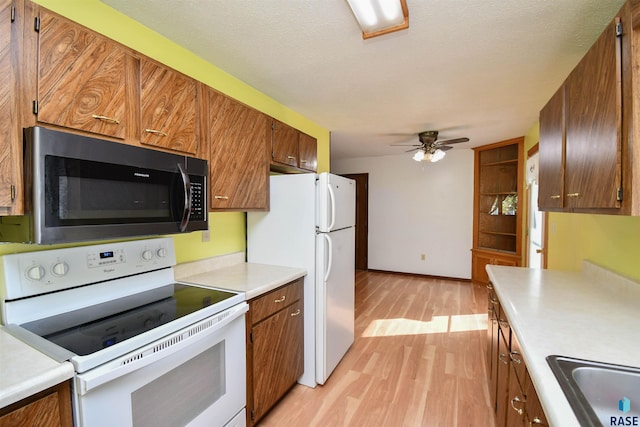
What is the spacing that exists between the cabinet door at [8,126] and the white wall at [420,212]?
5.08 metres

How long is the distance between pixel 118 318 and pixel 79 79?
3.18 ft

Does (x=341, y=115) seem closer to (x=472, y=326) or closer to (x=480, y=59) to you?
(x=480, y=59)

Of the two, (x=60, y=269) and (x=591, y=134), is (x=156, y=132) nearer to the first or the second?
(x=60, y=269)

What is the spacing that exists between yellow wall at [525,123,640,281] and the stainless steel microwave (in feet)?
7.46

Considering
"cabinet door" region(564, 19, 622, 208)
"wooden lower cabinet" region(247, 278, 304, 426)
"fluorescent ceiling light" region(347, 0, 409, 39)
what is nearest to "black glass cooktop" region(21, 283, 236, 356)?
"wooden lower cabinet" region(247, 278, 304, 426)

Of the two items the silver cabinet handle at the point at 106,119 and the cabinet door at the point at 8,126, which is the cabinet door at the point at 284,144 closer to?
the silver cabinet handle at the point at 106,119

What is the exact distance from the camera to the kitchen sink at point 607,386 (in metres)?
0.85

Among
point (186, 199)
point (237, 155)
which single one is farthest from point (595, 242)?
point (186, 199)

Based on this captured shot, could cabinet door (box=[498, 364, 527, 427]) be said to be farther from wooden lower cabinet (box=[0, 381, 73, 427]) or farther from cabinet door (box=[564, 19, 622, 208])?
wooden lower cabinet (box=[0, 381, 73, 427])

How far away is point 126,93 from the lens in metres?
1.28

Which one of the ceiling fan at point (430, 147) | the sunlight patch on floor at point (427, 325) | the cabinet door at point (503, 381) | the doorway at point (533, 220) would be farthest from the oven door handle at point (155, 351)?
the doorway at point (533, 220)

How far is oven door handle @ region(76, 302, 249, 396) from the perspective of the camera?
893 millimetres

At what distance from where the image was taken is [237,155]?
1.88m

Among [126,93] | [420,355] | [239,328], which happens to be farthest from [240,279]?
[420,355]
